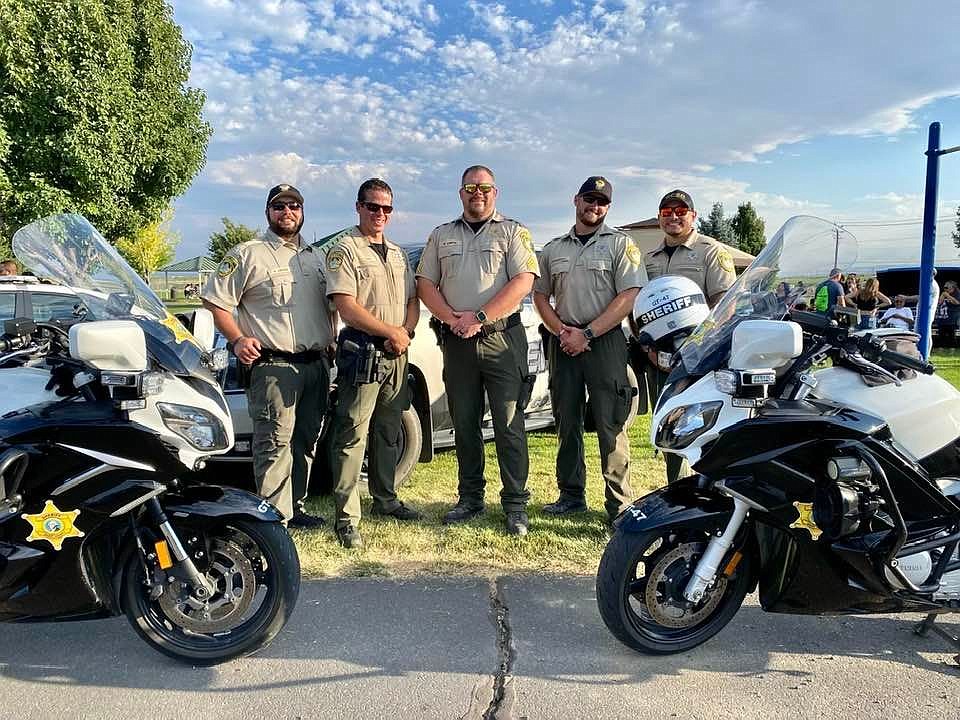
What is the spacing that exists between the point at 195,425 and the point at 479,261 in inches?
79.2

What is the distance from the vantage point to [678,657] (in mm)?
2646

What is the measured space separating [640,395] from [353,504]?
2.07m

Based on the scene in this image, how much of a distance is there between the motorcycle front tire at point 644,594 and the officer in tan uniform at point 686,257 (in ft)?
5.02

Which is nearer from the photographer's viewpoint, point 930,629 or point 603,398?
point 930,629

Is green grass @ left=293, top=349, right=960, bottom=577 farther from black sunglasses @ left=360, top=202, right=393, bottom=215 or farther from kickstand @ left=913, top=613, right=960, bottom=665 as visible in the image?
black sunglasses @ left=360, top=202, right=393, bottom=215

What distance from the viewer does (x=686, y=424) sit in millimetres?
2486

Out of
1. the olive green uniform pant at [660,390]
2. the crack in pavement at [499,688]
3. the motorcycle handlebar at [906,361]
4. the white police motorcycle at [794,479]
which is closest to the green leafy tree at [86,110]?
the olive green uniform pant at [660,390]

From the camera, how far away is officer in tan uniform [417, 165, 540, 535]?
13.0 ft

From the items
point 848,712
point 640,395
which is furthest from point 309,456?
point 848,712

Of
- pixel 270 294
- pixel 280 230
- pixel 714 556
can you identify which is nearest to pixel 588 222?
pixel 280 230

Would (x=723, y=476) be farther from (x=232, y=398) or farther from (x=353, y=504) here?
(x=232, y=398)

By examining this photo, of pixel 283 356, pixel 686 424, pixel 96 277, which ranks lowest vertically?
pixel 686 424

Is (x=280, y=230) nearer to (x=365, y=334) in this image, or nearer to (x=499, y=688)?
(x=365, y=334)

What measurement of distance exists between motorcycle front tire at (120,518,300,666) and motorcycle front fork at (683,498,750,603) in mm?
1481
